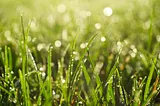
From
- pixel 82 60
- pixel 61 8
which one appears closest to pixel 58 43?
pixel 82 60

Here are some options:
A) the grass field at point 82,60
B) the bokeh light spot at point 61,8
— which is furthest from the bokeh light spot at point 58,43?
the bokeh light spot at point 61,8

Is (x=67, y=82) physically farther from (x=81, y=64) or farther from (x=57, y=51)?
(x=57, y=51)

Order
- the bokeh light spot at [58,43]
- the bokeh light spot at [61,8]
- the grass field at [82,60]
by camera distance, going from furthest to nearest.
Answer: the bokeh light spot at [61,8] → the bokeh light spot at [58,43] → the grass field at [82,60]

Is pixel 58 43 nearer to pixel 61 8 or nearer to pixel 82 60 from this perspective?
pixel 82 60

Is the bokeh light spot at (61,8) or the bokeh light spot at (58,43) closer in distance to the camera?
the bokeh light spot at (58,43)

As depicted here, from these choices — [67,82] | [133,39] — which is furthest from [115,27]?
[67,82]

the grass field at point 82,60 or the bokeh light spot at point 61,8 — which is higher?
the bokeh light spot at point 61,8

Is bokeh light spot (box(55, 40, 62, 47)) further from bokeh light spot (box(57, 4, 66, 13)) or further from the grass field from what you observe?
bokeh light spot (box(57, 4, 66, 13))

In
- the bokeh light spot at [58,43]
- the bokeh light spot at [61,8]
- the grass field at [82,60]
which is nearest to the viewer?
the grass field at [82,60]

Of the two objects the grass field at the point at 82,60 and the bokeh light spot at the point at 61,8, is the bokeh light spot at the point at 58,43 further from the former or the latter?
the bokeh light spot at the point at 61,8

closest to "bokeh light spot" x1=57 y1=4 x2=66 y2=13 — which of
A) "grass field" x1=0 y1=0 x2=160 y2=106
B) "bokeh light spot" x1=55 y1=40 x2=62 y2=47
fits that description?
"grass field" x1=0 y1=0 x2=160 y2=106
